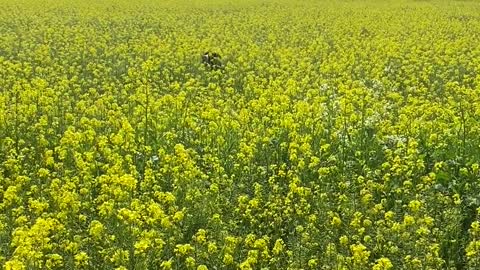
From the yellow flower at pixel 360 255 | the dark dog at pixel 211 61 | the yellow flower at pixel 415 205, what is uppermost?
the yellow flower at pixel 415 205

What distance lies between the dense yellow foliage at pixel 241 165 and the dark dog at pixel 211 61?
0.84 ft

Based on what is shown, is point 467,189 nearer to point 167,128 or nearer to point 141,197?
point 141,197

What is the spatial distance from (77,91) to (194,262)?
23.1 feet

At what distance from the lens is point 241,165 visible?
27.0 feet

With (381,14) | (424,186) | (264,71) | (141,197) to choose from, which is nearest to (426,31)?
(381,14)

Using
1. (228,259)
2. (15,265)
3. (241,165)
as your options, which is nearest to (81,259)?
(15,265)

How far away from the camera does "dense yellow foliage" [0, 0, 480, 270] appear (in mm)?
6129

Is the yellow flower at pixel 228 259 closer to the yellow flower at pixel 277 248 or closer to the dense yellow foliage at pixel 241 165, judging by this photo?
the dense yellow foliage at pixel 241 165

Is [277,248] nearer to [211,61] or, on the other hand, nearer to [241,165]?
[241,165]

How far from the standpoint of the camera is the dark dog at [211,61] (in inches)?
603

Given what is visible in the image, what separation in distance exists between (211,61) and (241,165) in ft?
24.9

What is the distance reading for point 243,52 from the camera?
17359 mm

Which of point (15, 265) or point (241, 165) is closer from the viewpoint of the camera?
point (15, 265)

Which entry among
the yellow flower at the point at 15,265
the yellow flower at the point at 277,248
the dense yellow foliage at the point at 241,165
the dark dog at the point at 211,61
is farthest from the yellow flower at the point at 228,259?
the dark dog at the point at 211,61
